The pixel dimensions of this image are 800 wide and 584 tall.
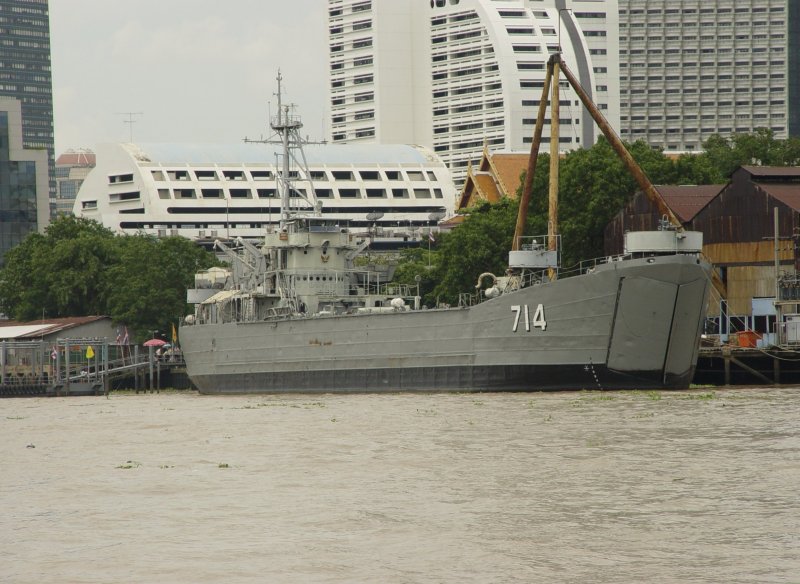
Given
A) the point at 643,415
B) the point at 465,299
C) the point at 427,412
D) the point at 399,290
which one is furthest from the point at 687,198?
the point at 643,415

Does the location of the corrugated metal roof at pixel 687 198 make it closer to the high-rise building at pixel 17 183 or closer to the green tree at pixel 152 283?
the green tree at pixel 152 283

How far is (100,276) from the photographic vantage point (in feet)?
349

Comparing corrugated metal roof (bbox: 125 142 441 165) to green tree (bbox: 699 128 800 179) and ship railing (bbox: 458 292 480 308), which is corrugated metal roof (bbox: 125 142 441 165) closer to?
green tree (bbox: 699 128 800 179)

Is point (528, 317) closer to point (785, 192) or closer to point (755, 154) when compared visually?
point (785, 192)

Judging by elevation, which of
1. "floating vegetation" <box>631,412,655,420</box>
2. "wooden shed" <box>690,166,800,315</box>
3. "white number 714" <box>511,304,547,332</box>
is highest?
"wooden shed" <box>690,166,800,315</box>

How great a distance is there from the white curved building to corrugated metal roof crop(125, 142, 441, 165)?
4.6 inches

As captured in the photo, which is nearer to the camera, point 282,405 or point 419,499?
point 419,499

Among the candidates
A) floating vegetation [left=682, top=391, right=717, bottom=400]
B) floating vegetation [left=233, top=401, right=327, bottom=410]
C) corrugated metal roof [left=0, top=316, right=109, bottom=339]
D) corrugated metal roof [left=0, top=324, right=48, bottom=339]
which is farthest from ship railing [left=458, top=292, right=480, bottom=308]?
corrugated metal roof [left=0, top=324, right=48, bottom=339]

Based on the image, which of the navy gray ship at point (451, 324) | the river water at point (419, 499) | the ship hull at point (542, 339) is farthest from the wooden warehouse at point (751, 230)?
the river water at point (419, 499)

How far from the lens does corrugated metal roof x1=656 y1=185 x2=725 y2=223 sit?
74.8m

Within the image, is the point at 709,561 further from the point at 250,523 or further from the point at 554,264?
the point at 554,264

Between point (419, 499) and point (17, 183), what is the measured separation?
398 ft

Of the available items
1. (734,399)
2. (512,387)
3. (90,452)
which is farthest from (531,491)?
(512,387)

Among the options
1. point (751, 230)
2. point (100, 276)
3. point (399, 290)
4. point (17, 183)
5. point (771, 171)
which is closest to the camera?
point (751, 230)
